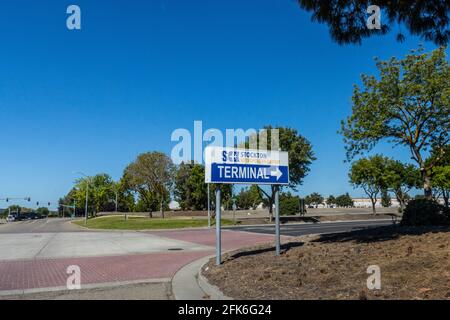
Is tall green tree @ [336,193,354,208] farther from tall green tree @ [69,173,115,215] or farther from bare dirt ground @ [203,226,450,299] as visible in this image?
bare dirt ground @ [203,226,450,299]

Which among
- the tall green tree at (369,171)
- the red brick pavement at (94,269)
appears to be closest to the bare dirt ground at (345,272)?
the red brick pavement at (94,269)

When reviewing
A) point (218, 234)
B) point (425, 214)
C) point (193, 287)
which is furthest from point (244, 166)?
point (425, 214)

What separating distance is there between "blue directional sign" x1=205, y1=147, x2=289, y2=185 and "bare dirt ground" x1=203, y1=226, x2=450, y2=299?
89.6 inches

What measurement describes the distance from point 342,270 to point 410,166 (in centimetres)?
4688

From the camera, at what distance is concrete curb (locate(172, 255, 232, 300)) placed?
6.58m

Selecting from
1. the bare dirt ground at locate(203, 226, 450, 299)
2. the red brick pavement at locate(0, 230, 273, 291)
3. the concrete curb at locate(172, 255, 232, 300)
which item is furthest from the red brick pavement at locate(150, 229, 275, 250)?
the bare dirt ground at locate(203, 226, 450, 299)

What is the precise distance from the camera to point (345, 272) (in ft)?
23.4

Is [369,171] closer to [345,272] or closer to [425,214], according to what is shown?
[425,214]

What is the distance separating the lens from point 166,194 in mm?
49719

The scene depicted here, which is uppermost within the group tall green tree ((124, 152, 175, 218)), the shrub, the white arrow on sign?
tall green tree ((124, 152, 175, 218))

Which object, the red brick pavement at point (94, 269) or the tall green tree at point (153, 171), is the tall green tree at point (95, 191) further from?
the red brick pavement at point (94, 269)

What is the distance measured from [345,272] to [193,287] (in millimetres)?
3151
